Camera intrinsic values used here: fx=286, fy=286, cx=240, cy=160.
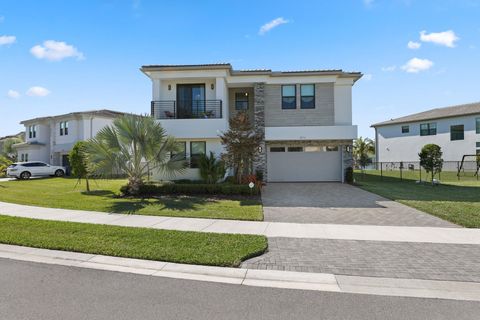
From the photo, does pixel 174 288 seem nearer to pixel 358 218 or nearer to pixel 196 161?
pixel 358 218

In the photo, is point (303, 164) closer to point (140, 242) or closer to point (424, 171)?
point (140, 242)

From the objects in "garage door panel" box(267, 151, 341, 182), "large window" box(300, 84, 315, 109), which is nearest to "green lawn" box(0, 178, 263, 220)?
"garage door panel" box(267, 151, 341, 182)

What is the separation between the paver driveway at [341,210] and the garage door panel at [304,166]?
5620mm

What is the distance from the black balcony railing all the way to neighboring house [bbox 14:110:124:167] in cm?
1235

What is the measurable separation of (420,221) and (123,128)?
12621 mm

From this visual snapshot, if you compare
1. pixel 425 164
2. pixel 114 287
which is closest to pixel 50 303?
pixel 114 287

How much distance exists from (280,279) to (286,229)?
3272mm

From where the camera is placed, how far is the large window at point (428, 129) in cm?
3484

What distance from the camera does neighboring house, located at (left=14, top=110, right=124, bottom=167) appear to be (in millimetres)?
28891

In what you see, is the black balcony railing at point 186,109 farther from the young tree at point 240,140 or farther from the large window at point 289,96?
the large window at point 289,96

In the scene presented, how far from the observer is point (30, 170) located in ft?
85.9

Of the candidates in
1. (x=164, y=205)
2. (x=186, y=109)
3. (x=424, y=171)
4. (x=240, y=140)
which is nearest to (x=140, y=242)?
(x=164, y=205)

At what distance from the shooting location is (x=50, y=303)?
4047 millimetres

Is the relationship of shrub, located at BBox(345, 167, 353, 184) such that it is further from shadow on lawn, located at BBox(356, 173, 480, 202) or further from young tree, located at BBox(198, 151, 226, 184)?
young tree, located at BBox(198, 151, 226, 184)
